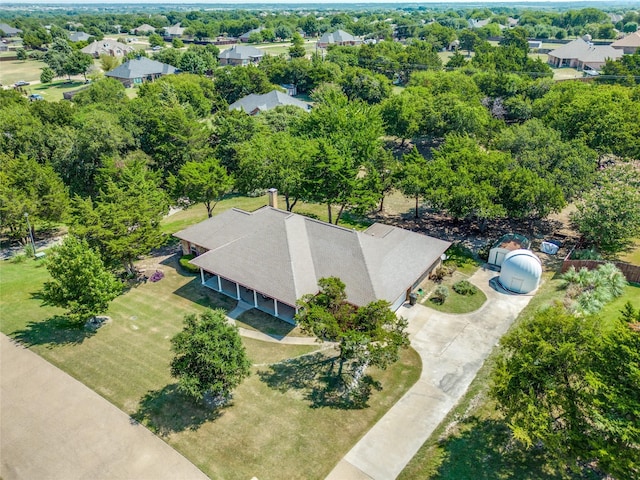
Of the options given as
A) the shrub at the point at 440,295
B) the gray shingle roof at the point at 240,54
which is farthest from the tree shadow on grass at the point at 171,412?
the gray shingle roof at the point at 240,54

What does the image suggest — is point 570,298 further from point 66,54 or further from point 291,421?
point 66,54

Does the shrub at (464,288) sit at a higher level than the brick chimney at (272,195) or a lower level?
lower

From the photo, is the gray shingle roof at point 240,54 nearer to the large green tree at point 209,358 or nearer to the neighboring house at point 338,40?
the neighboring house at point 338,40

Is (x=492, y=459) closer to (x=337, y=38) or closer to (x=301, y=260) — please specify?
(x=301, y=260)

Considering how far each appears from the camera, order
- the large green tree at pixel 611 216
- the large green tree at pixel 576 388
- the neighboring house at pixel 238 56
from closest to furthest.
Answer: the large green tree at pixel 576 388 → the large green tree at pixel 611 216 → the neighboring house at pixel 238 56

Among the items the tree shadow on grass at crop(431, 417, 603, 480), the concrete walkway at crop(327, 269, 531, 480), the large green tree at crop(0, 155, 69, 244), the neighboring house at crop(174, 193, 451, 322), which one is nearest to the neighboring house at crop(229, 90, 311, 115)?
the large green tree at crop(0, 155, 69, 244)

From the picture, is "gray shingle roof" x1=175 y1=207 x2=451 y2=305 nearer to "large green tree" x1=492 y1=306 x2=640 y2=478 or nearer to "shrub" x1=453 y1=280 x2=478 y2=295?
"shrub" x1=453 y1=280 x2=478 y2=295
